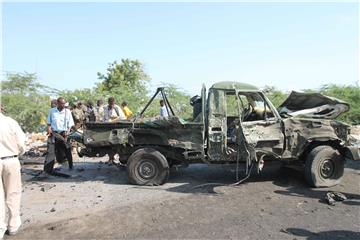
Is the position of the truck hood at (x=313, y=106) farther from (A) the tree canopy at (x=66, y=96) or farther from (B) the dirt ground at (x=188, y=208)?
(A) the tree canopy at (x=66, y=96)

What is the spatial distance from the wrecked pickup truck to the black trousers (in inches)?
49.6

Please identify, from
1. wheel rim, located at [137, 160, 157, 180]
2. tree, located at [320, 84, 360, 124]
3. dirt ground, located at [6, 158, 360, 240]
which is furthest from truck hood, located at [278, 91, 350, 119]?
tree, located at [320, 84, 360, 124]

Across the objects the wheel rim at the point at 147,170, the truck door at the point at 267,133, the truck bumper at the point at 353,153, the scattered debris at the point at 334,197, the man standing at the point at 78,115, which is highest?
the man standing at the point at 78,115

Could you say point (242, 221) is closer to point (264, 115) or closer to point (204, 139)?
point (204, 139)

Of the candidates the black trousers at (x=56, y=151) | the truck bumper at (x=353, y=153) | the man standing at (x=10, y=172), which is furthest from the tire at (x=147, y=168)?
the truck bumper at (x=353, y=153)

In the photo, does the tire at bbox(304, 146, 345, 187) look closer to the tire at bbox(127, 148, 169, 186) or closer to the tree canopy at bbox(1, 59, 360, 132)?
the tire at bbox(127, 148, 169, 186)

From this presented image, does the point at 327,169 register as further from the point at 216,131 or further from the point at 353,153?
the point at 216,131

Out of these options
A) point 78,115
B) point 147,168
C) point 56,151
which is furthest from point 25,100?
point 147,168

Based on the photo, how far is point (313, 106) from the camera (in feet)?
27.7

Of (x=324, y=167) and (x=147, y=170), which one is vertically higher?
(x=324, y=167)

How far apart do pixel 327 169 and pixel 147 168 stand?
3756mm

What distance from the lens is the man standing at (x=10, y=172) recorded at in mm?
5055

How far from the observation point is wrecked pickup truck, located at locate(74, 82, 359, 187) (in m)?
7.63

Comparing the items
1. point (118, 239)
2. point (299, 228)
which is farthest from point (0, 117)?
point (299, 228)
